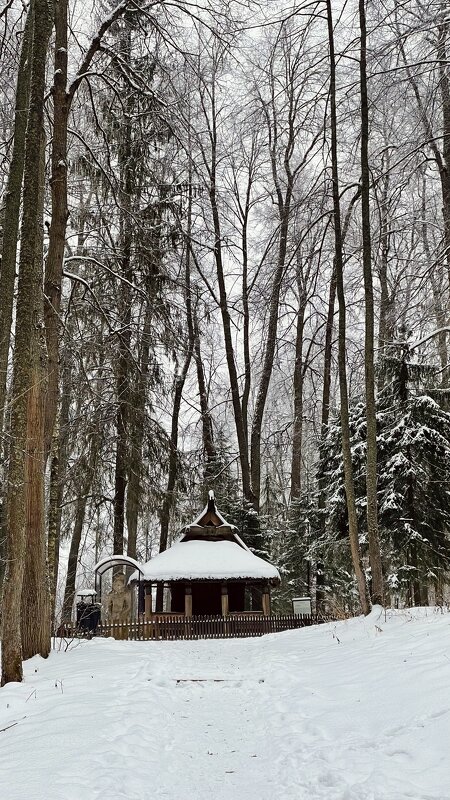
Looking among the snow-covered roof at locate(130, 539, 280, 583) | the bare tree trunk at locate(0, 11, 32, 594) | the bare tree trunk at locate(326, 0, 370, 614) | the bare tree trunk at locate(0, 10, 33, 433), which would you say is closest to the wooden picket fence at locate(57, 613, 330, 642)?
the snow-covered roof at locate(130, 539, 280, 583)

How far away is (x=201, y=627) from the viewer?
1950cm

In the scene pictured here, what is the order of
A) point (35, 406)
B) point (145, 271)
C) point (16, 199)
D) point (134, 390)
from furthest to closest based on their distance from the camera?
point (145, 271) < point (134, 390) < point (35, 406) < point (16, 199)

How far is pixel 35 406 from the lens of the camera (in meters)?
10.1

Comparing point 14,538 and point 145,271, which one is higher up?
point 145,271

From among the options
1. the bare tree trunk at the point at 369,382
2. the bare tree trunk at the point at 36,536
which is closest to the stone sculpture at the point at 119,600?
the bare tree trunk at the point at 36,536

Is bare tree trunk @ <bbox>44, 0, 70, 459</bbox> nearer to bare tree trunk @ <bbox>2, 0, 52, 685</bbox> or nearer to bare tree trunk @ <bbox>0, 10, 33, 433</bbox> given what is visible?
bare tree trunk @ <bbox>0, 10, 33, 433</bbox>

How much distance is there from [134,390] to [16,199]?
886 cm

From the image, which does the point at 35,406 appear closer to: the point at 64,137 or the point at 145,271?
the point at 64,137

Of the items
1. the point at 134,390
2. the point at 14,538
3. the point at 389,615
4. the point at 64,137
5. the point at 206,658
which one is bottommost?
the point at 206,658

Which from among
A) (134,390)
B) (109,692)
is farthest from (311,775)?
(134,390)

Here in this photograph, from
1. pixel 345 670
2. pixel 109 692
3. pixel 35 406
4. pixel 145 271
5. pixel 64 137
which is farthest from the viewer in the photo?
pixel 145 271

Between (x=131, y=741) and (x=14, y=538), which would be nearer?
(x=131, y=741)

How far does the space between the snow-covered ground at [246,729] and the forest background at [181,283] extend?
6.13 ft

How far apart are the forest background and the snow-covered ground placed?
1.87 metres
